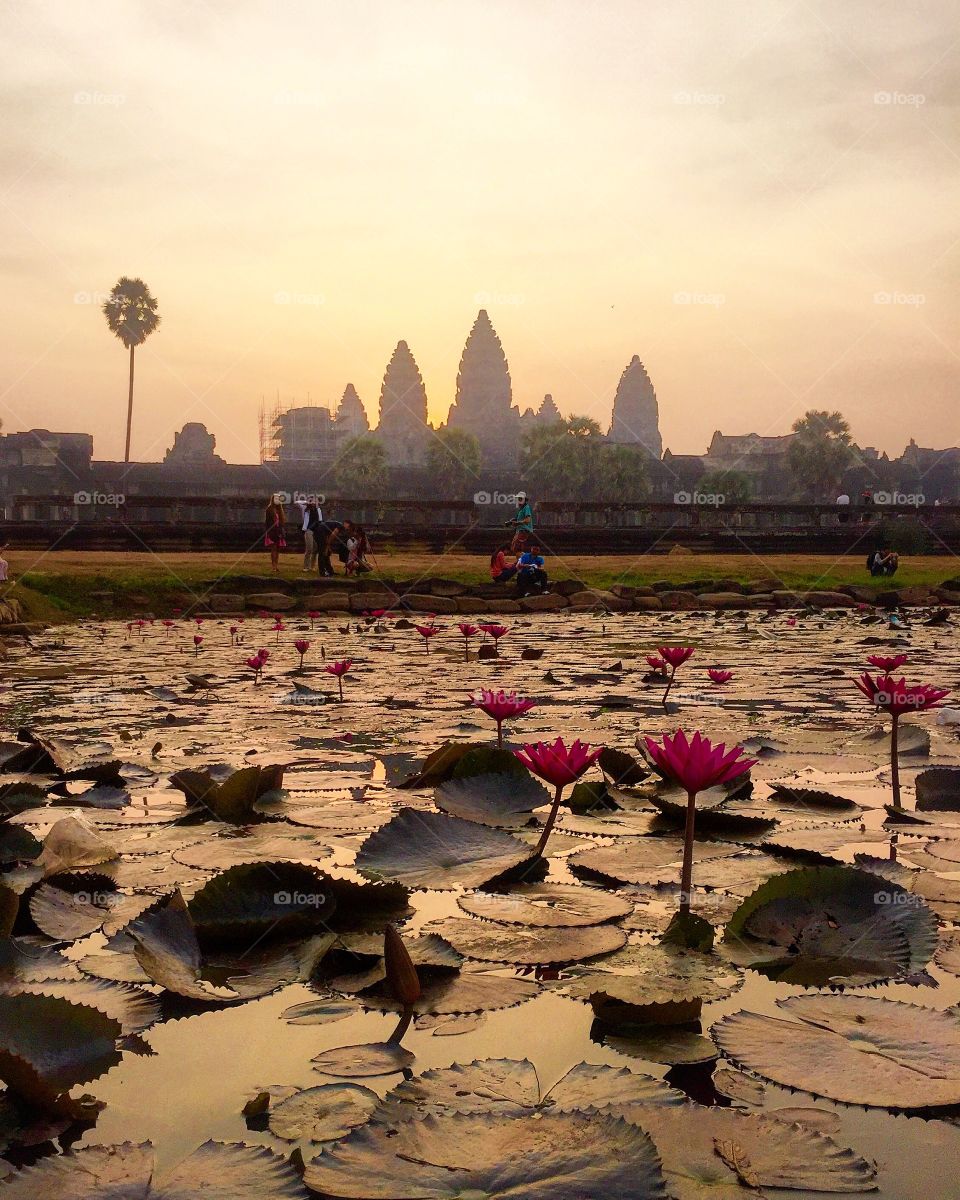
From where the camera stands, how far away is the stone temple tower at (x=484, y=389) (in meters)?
138

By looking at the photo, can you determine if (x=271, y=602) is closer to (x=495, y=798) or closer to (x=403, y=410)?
(x=495, y=798)

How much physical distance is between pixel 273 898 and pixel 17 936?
0.51 meters

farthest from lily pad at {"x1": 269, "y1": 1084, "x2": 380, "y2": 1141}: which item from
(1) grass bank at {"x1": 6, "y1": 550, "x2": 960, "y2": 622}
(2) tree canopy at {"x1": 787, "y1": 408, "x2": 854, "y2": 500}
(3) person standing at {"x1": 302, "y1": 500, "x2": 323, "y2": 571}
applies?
(2) tree canopy at {"x1": 787, "y1": 408, "x2": 854, "y2": 500}

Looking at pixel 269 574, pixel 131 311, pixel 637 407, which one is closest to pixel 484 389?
pixel 637 407

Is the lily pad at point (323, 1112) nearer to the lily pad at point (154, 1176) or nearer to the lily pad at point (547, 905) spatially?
the lily pad at point (154, 1176)

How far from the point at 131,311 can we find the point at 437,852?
61.7 meters

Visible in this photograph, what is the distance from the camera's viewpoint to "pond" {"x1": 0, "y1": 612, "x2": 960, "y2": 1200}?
4.17 ft

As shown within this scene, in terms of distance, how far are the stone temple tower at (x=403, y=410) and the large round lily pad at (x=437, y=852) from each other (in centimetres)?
13467

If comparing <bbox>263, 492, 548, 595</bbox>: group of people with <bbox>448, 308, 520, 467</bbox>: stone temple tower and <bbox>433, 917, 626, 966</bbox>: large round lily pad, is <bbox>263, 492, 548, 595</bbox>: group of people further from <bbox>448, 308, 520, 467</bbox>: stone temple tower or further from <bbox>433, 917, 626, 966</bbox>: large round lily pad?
<bbox>448, 308, 520, 467</bbox>: stone temple tower

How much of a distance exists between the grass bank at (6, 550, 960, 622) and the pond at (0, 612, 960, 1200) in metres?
10.1

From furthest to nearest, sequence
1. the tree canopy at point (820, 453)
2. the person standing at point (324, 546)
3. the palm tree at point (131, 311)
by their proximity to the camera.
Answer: the tree canopy at point (820, 453), the palm tree at point (131, 311), the person standing at point (324, 546)

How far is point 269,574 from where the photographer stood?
646 inches

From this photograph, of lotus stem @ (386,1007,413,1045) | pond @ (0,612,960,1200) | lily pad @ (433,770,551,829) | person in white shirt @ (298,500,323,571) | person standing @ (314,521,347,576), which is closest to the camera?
pond @ (0,612,960,1200)

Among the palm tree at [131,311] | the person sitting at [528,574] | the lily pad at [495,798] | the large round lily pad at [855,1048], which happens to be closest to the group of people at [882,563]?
the person sitting at [528,574]
